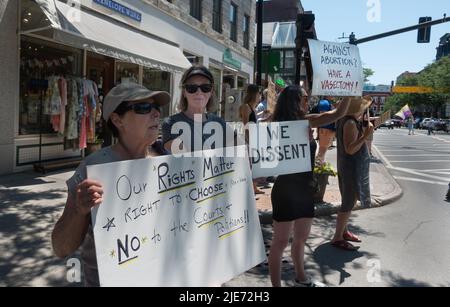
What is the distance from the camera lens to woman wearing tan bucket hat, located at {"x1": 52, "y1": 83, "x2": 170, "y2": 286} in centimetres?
171

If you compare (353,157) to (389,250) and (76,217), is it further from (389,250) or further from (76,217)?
(76,217)

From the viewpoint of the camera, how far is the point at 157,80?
13812 millimetres

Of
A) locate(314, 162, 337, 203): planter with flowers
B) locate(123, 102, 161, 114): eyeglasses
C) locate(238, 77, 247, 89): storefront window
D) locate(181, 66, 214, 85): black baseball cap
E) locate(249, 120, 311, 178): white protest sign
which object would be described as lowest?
locate(314, 162, 337, 203): planter with flowers

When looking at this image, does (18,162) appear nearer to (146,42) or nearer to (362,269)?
(146,42)

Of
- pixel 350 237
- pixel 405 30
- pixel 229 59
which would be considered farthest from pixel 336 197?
pixel 229 59

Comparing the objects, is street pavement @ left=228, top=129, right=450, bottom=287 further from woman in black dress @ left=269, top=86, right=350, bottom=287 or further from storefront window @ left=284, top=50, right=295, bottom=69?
storefront window @ left=284, top=50, right=295, bottom=69

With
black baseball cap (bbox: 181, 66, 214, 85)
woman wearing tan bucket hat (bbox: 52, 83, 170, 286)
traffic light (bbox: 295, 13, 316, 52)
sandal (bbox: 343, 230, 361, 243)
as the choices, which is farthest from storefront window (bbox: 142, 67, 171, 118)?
woman wearing tan bucket hat (bbox: 52, 83, 170, 286)

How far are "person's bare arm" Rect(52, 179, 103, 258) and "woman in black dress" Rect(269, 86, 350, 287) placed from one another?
75.5 inches

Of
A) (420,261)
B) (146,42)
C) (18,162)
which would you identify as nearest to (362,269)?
(420,261)

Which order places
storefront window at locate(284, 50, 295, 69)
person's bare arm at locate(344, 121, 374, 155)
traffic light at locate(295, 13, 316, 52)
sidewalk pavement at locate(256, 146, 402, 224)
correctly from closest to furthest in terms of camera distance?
person's bare arm at locate(344, 121, 374, 155) < traffic light at locate(295, 13, 316, 52) < sidewalk pavement at locate(256, 146, 402, 224) < storefront window at locate(284, 50, 295, 69)

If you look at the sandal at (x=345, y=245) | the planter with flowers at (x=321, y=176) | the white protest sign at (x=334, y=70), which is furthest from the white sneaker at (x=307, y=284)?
the planter with flowers at (x=321, y=176)

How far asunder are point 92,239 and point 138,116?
0.62m

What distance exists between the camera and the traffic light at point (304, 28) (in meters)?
5.83

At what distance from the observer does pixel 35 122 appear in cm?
869
